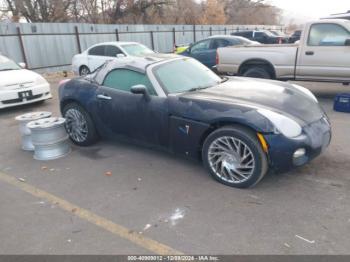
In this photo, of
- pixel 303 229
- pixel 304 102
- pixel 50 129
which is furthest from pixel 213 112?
pixel 50 129

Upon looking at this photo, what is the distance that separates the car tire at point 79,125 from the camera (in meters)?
5.11

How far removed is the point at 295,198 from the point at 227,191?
74 cm

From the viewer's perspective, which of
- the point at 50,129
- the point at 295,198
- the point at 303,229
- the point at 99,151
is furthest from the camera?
the point at 99,151

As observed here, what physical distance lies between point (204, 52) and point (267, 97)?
8561 millimetres

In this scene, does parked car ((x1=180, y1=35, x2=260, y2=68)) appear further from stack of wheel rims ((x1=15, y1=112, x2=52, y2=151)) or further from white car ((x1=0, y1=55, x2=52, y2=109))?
stack of wheel rims ((x1=15, y1=112, x2=52, y2=151))

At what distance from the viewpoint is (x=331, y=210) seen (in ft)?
10.3

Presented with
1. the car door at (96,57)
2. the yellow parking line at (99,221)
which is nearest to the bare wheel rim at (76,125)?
the yellow parking line at (99,221)

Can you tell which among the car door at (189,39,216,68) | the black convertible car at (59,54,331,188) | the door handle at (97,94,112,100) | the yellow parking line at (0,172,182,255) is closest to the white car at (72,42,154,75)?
the car door at (189,39,216,68)

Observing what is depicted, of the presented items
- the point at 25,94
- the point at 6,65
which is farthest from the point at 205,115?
the point at 6,65

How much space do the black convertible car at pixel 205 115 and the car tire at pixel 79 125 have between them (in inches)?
0.7

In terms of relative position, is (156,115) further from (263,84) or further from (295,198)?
(295,198)

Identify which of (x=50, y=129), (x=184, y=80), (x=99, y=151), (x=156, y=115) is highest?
(x=184, y=80)

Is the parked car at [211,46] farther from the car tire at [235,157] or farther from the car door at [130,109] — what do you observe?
the car tire at [235,157]

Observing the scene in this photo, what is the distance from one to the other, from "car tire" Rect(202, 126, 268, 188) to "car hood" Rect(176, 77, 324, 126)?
37cm
